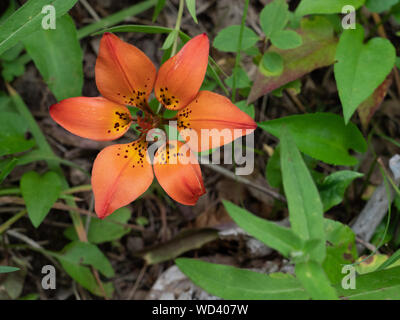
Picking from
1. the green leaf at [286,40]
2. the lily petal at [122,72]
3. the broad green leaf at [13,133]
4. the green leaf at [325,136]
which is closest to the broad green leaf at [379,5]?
the green leaf at [286,40]

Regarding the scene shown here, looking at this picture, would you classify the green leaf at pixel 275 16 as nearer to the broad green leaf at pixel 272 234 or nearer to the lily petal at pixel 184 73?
the lily petal at pixel 184 73

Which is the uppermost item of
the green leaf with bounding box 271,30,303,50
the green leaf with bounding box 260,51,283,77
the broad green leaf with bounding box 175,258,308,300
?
the green leaf with bounding box 271,30,303,50

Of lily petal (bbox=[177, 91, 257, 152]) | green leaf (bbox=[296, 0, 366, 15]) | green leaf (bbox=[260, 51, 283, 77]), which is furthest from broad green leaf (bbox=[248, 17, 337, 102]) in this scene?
lily petal (bbox=[177, 91, 257, 152])

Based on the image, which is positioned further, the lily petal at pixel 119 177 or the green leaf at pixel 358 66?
the green leaf at pixel 358 66

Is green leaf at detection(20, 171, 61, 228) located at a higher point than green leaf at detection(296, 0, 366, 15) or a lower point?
lower

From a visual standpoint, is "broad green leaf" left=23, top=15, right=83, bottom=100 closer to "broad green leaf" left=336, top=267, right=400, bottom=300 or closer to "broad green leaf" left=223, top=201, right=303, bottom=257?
"broad green leaf" left=223, top=201, right=303, bottom=257

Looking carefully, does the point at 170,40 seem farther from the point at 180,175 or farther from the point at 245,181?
the point at 245,181
